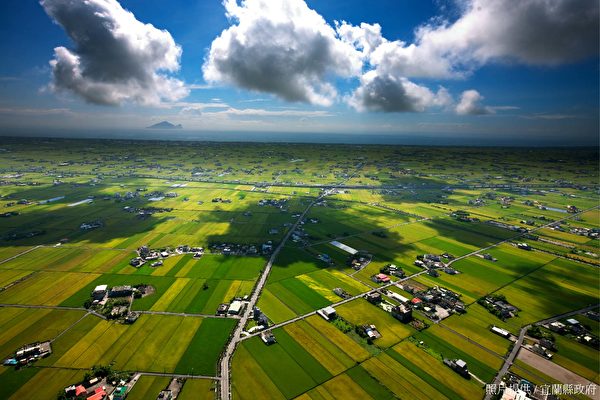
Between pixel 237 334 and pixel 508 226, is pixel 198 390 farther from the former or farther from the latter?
pixel 508 226

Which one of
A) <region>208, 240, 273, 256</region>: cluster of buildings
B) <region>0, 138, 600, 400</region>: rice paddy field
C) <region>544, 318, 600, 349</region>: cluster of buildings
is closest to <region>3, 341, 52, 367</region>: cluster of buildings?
<region>0, 138, 600, 400</region>: rice paddy field

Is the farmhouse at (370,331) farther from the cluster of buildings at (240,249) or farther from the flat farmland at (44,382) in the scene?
the flat farmland at (44,382)

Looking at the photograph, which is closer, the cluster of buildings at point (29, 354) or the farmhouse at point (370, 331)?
the cluster of buildings at point (29, 354)

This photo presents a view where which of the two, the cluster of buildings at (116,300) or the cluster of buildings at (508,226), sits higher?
the cluster of buildings at (508,226)

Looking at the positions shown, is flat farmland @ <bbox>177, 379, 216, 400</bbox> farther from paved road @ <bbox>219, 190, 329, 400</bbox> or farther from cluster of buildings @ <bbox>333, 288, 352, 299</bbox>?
cluster of buildings @ <bbox>333, 288, 352, 299</bbox>

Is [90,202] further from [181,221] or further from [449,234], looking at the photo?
[449,234]

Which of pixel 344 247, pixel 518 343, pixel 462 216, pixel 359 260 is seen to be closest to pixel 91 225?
pixel 344 247

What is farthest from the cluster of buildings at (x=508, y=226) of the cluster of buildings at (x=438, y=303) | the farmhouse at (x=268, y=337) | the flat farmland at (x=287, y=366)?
the farmhouse at (x=268, y=337)

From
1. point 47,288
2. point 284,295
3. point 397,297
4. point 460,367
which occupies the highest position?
point 47,288
